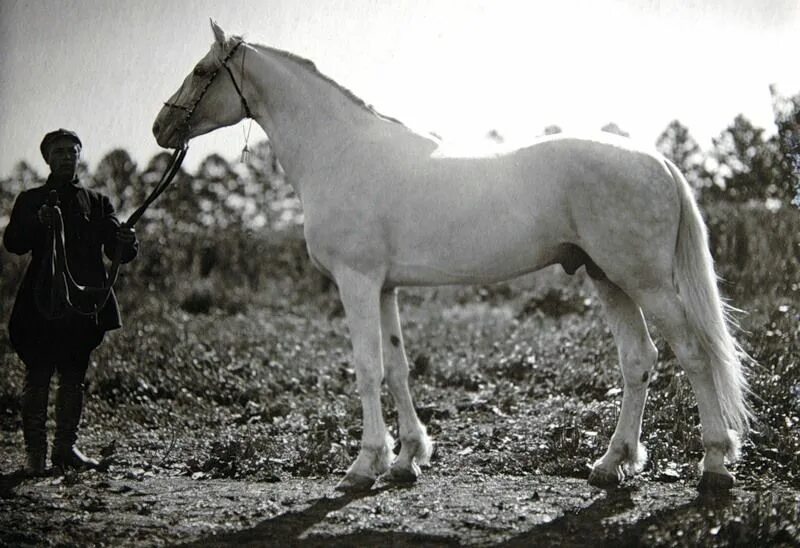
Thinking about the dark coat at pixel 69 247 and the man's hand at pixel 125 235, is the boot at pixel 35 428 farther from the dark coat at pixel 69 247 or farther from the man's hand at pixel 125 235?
the man's hand at pixel 125 235

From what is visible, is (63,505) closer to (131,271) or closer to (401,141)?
(401,141)

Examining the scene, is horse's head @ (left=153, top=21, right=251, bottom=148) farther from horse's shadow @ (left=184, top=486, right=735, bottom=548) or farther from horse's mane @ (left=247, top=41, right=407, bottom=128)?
horse's shadow @ (left=184, top=486, right=735, bottom=548)

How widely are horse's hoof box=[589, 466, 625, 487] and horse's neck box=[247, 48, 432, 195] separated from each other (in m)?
2.29

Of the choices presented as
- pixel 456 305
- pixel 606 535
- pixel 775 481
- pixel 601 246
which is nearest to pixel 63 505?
pixel 606 535

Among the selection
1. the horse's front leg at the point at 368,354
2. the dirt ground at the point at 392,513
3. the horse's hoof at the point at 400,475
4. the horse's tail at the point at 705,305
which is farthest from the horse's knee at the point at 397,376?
the horse's tail at the point at 705,305

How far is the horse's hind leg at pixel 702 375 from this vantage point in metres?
4.71

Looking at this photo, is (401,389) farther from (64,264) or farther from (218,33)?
(218,33)

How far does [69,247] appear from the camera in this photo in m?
5.42

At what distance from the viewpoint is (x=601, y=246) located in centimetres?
476

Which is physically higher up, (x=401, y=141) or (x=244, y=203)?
(x=244, y=203)

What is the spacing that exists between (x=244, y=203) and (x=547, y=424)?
17.9ft

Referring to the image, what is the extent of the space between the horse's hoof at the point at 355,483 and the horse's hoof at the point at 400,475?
230mm

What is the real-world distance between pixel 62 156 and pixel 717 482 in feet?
14.6

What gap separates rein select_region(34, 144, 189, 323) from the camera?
5223 mm
